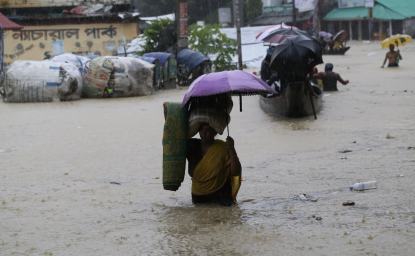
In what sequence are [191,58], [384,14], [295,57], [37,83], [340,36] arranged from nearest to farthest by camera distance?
1. [295,57]
2. [37,83]
3. [191,58]
4. [340,36]
5. [384,14]

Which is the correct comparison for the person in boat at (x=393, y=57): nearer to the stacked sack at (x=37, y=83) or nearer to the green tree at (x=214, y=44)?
the green tree at (x=214, y=44)

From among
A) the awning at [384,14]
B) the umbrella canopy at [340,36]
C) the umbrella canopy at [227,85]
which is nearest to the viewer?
the umbrella canopy at [227,85]

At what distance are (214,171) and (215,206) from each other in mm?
380

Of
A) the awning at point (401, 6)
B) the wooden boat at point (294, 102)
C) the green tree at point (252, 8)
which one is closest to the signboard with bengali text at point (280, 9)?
the green tree at point (252, 8)

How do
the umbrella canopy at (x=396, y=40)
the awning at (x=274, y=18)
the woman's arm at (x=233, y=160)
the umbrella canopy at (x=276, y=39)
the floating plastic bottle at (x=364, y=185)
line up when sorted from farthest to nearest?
the awning at (x=274, y=18) < the umbrella canopy at (x=396, y=40) < the umbrella canopy at (x=276, y=39) < the floating plastic bottle at (x=364, y=185) < the woman's arm at (x=233, y=160)

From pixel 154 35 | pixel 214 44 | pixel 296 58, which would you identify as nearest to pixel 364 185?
pixel 296 58

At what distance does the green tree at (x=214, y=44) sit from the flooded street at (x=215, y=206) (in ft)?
34.1

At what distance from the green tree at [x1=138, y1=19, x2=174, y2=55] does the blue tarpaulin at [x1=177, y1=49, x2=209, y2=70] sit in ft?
5.88

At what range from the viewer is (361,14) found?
137 ft

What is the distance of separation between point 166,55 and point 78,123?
7.77 m

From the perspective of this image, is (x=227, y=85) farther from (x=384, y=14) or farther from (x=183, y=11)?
(x=384, y=14)

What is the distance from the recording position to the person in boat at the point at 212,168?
4398 mm

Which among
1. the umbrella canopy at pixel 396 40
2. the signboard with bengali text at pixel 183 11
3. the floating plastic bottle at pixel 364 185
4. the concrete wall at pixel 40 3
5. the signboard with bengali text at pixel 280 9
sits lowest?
the floating plastic bottle at pixel 364 185

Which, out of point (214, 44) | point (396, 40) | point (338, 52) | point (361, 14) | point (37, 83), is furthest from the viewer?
point (361, 14)
